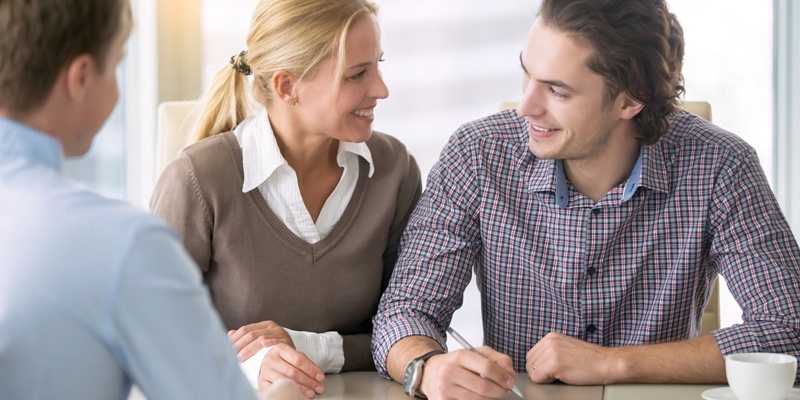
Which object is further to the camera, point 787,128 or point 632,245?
point 787,128

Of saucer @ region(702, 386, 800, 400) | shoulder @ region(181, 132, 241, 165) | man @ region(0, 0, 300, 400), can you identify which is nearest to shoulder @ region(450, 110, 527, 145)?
shoulder @ region(181, 132, 241, 165)

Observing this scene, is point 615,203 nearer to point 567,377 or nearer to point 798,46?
point 567,377

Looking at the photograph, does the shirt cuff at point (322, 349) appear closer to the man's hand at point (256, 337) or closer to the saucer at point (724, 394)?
the man's hand at point (256, 337)

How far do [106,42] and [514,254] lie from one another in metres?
1.08

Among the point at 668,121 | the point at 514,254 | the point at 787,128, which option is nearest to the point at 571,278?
the point at 514,254

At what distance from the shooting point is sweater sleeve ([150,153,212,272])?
158 cm

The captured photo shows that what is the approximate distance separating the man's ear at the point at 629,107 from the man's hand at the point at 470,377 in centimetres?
61

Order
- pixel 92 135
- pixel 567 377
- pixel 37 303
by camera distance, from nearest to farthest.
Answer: pixel 37 303 < pixel 92 135 < pixel 567 377

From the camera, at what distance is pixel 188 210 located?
1.58 meters

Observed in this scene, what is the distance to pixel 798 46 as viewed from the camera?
3.07 metres

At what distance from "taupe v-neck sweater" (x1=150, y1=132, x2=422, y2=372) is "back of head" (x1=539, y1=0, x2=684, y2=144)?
1.54ft

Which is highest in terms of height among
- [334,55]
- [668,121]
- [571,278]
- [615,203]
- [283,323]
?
[334,55]

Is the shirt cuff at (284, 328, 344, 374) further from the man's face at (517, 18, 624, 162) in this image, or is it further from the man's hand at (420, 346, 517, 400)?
the man's face at (517, 18, 624, 162)

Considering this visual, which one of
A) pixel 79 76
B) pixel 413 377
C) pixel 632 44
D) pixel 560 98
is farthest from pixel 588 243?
pixel 79 76
